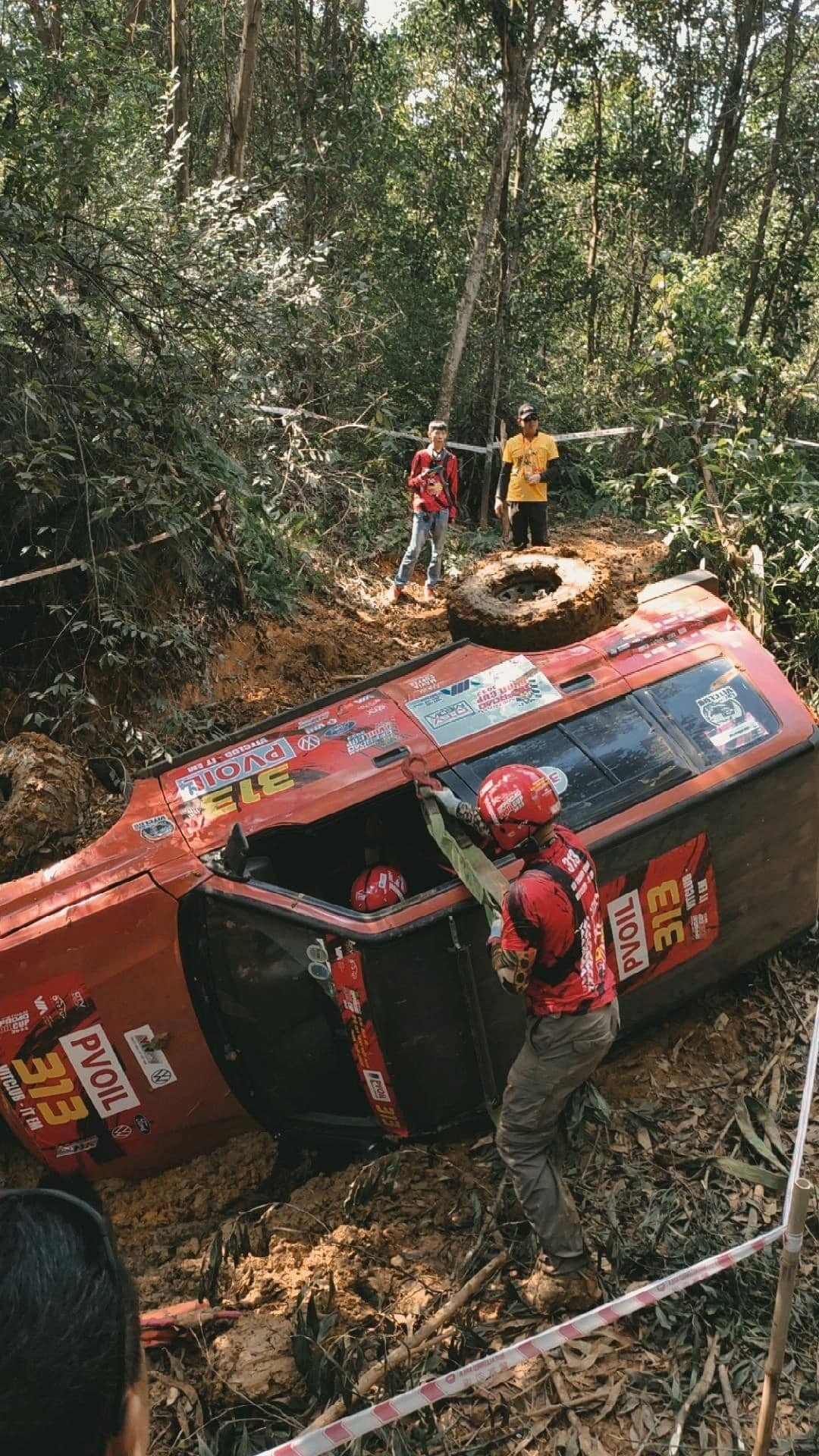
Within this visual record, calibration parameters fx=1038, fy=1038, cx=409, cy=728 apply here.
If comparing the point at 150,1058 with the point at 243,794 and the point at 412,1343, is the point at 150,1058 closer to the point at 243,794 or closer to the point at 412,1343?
the point at 243,794

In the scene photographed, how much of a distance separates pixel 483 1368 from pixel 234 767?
244cm

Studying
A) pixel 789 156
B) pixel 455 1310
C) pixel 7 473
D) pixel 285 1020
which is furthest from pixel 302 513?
pixel 789 156

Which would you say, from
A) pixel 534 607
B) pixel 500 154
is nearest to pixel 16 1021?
pixel 534 607

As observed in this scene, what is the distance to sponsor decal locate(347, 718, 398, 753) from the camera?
4.46 meters

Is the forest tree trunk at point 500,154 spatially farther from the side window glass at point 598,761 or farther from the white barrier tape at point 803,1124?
the white barrier tape at point 803,1124

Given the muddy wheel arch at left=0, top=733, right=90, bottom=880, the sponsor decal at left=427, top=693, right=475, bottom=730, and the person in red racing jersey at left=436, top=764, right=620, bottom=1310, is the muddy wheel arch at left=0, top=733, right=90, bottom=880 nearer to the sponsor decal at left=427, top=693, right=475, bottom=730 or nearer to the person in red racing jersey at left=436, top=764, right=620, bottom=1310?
the sponsor decal at left=427, top=693, right=475, bottom=730

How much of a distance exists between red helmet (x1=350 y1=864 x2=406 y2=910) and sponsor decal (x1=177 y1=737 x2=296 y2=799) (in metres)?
0.61

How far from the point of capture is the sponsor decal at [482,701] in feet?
14.9

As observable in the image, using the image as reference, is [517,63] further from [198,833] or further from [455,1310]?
[455,1310]

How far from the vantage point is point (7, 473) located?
6.44m

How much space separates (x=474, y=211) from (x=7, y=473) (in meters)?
12.4

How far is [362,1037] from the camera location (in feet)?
13.1

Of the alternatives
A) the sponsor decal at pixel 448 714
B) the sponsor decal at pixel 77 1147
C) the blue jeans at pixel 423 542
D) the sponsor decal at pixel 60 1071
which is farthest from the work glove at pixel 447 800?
the blue jeans at pixel 423 542

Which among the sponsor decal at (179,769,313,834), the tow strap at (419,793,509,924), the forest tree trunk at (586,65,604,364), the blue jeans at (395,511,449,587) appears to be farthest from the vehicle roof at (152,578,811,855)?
the forest tree trunk at (586,65,604,364)
